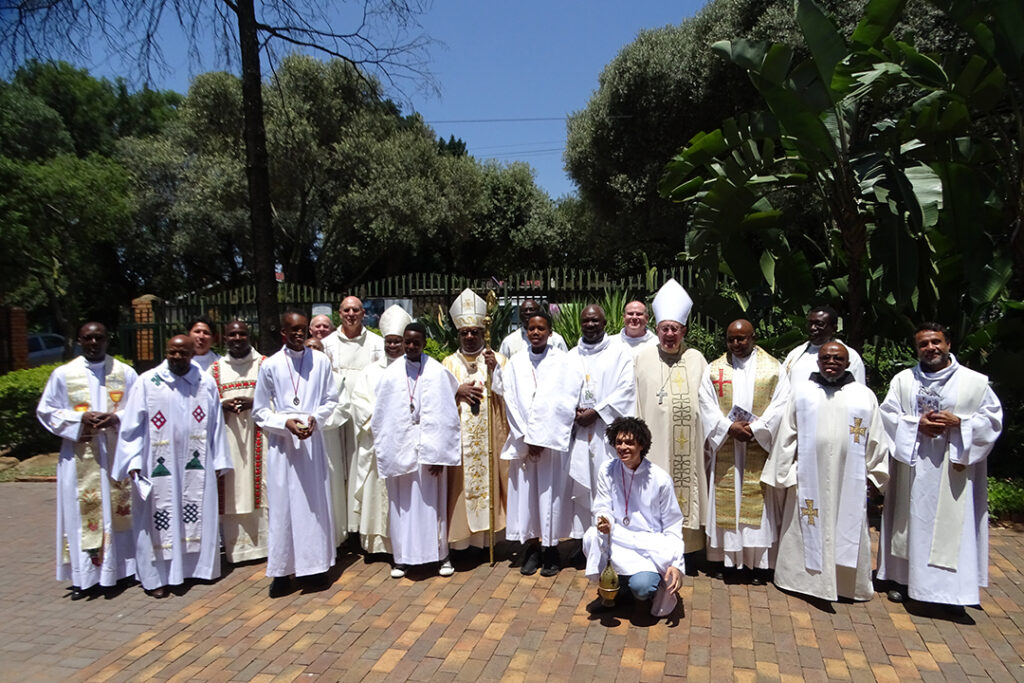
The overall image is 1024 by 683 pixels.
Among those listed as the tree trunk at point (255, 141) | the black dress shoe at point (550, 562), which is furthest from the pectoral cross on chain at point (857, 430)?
the tree trunk at point (255, 141)

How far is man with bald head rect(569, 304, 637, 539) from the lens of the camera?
5.57m

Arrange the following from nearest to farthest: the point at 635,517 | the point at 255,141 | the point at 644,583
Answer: the point at 644,583, the point at 635,517, the point at 255,141

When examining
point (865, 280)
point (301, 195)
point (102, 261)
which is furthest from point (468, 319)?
point (102, 261)

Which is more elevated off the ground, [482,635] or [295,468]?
[295,468]

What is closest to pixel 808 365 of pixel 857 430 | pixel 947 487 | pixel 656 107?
pixel 857 430

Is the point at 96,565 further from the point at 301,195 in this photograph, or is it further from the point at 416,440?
the point at 301,195

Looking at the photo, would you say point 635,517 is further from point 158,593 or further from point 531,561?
point 158,593

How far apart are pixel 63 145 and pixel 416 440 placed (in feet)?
84.3

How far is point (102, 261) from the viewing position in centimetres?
2930

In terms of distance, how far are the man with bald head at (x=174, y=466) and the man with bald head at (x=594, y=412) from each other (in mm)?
2823

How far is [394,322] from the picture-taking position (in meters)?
6.33

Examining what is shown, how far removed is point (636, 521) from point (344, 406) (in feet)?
8.36

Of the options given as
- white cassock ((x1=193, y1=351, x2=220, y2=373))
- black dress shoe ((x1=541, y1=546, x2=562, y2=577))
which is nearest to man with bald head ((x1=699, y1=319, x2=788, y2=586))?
black dress shoe ((x1=541, y1=546, x2=562, y2=577))

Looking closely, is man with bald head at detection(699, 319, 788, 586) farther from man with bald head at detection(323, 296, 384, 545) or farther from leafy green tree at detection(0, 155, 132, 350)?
leafy green tree at detection(0, 155, 132, 350)
